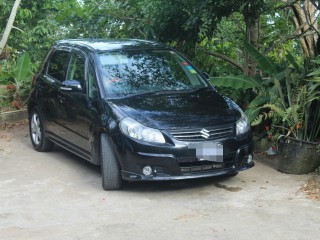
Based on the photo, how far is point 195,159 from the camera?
6285mm

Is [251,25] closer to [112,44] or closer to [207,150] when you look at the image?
[112,44]

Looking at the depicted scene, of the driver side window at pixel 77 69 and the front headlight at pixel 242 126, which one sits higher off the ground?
the driver side window at pixel 77 69

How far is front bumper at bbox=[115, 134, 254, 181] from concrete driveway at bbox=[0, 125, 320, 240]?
11.6 inches

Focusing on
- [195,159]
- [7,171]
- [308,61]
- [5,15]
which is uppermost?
[5,15]

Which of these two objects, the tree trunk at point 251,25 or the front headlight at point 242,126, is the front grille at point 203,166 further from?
the tree trunk at point 251,25

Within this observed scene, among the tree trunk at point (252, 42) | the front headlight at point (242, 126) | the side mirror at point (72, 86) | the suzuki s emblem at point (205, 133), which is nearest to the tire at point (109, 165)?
the side mirror at point (72, 86)

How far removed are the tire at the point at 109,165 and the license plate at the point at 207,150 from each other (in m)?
0.94

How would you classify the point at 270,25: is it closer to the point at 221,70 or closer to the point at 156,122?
the point at 221,70

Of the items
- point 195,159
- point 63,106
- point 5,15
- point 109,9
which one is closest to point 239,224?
point 195,159

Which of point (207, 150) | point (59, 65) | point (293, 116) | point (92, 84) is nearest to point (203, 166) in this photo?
point (207, 150)

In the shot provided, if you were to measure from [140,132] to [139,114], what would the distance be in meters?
0.28

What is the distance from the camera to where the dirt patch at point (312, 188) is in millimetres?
6444

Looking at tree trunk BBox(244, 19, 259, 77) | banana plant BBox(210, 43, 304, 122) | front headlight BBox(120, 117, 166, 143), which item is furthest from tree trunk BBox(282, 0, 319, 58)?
front headlight BBox(120, 117, 166, 143)

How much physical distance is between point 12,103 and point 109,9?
107 inches
